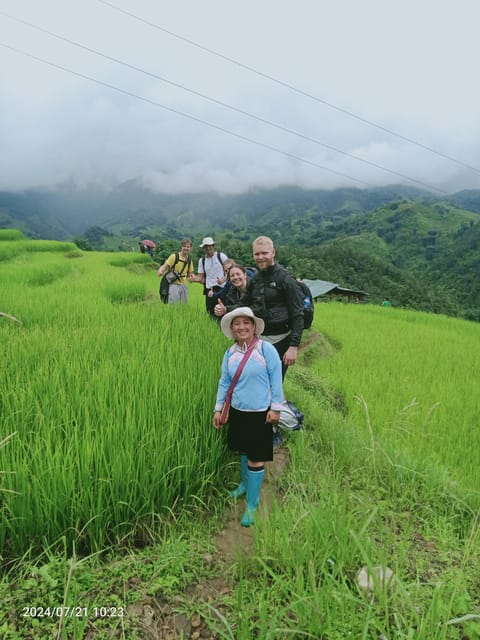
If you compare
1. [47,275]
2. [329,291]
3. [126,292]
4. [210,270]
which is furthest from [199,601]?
[329,291]

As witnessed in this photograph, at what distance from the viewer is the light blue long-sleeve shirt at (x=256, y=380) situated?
2043mm

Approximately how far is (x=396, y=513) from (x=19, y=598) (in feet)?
6.51

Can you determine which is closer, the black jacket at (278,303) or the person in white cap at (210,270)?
the black jacket at (278,303)

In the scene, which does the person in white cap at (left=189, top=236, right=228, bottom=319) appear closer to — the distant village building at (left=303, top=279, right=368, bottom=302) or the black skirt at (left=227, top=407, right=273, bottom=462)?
the black skirt at (left=227, top=407, right=273, bottom=462)

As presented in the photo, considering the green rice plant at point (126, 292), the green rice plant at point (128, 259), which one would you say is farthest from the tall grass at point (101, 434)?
the green rice plant at point (128, 259)

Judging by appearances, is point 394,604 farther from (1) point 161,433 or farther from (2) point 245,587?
(1) point 161,433

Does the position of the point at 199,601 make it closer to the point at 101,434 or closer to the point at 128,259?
the point at 101,434

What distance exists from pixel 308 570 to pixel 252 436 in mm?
727

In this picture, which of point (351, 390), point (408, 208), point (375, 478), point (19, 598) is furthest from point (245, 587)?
point (408, 208)

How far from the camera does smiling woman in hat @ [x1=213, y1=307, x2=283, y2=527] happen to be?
2021 mm

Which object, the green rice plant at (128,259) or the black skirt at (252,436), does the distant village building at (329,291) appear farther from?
the black skirt at (252,436)

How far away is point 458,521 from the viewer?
2.12 m

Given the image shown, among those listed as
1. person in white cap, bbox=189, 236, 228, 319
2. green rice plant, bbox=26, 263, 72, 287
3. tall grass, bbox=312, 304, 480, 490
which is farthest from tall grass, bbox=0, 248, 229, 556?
green rice plant, bbox=26, 263, 72, 287

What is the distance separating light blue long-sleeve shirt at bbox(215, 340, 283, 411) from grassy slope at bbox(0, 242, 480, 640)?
0.54 meters
